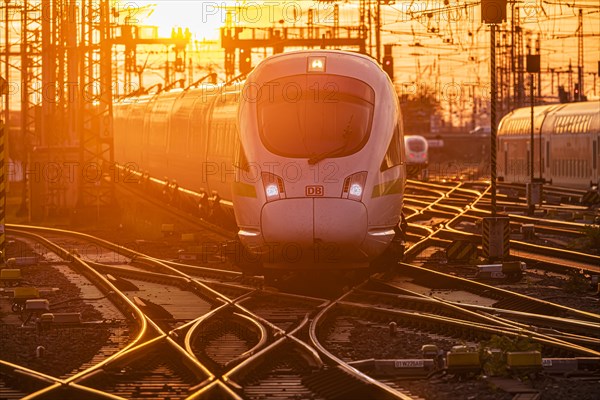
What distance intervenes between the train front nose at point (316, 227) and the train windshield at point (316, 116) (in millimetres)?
680

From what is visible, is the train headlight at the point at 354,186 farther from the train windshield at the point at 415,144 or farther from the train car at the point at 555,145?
the train windshield at the point at 415,144

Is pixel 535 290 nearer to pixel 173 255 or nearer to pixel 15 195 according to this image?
pixel 173 255

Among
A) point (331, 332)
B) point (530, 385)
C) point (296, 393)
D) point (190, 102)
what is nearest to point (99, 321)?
point (331, 332)

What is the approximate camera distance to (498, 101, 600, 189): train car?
45.8 m

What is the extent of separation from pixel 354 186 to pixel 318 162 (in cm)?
54

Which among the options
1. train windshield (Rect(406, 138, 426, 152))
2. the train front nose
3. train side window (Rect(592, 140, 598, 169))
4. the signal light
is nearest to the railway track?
the train front nose

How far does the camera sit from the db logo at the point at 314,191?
51.6 feet

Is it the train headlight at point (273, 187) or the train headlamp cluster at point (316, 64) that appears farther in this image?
the train headlamp cluster at point (316, 64)

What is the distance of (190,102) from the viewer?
3206 cm

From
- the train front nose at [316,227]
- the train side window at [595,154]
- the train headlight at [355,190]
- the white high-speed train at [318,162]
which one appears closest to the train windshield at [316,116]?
the white high-speed train at [318,162]

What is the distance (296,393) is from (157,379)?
1.32m

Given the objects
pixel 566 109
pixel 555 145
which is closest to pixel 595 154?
→ pixel 555 145

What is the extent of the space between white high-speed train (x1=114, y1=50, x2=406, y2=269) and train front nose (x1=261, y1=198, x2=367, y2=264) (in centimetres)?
1

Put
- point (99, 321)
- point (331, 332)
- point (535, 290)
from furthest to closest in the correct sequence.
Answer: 1. point (535, 290)
2. point (99, 321)
3. point (331, 332)
